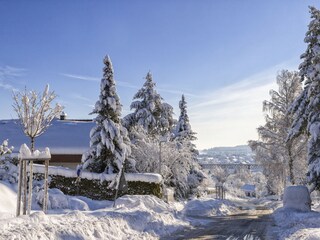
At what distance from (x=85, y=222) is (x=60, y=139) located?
24779 millimetres

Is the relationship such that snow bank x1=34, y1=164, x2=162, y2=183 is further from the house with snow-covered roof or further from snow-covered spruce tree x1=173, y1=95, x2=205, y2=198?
snow-covered spruce tree x1=173, y1=95, x2=205, y2=198

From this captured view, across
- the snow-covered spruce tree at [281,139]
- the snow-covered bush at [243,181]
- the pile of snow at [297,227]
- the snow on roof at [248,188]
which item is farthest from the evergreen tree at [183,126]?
the snow on roof at [248,188]

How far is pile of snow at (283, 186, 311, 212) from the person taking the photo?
78.6ft

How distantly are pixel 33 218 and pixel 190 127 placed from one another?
39.0 meters

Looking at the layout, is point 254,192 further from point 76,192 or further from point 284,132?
point 76,192

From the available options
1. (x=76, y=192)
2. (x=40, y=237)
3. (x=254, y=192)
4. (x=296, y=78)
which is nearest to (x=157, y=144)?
(x=76, y=192)

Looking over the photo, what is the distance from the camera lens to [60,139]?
35594mm

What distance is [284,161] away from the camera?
36.1 m

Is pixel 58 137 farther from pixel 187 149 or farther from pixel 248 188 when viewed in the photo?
pixel 248 188

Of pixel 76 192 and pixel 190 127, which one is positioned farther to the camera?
pixel 190 127

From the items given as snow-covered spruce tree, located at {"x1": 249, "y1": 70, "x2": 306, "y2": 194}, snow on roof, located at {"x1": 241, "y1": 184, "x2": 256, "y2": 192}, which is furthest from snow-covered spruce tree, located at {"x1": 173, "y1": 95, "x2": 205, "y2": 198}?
snow on roof, located at {"x1": 241, "y1": 184, "x2": 256, "y2": 192}

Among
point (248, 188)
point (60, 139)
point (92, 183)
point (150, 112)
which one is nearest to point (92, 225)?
point (92, 183)

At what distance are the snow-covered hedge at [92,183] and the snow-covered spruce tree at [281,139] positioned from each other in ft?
48.4

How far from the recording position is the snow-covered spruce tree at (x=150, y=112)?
39500 millimetres
